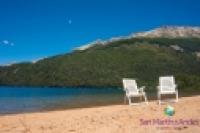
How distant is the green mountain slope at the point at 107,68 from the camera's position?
102438 mm

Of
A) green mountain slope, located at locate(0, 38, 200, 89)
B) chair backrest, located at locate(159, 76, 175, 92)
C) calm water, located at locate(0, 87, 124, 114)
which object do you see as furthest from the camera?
green mountain slope, located at locate(0, 38, 200, 89)

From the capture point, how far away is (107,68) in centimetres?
11056

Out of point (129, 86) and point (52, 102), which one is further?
point (52, 102)

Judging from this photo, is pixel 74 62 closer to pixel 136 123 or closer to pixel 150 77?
pixel 150 77

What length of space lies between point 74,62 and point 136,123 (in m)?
113

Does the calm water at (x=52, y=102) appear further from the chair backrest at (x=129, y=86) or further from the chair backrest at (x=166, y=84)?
the chair backrest at (x=166, y=84)

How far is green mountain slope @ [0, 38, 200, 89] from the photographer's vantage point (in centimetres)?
10244

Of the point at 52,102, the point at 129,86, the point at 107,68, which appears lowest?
the point at 52,102

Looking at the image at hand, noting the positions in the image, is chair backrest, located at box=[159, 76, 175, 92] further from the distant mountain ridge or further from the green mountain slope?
the green mountain slope

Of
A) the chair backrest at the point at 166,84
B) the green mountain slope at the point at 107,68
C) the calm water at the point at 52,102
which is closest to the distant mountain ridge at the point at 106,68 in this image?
the green mountain slope at the point at 107,68

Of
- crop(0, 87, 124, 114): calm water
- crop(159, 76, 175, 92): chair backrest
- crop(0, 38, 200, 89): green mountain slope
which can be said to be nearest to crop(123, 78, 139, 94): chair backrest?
crop(159, 76, 175, 92): chair backrest

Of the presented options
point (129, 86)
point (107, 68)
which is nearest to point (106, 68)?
point (107, 68)

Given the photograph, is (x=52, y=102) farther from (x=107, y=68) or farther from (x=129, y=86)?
(x=107, y=68)

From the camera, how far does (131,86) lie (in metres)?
16.3
